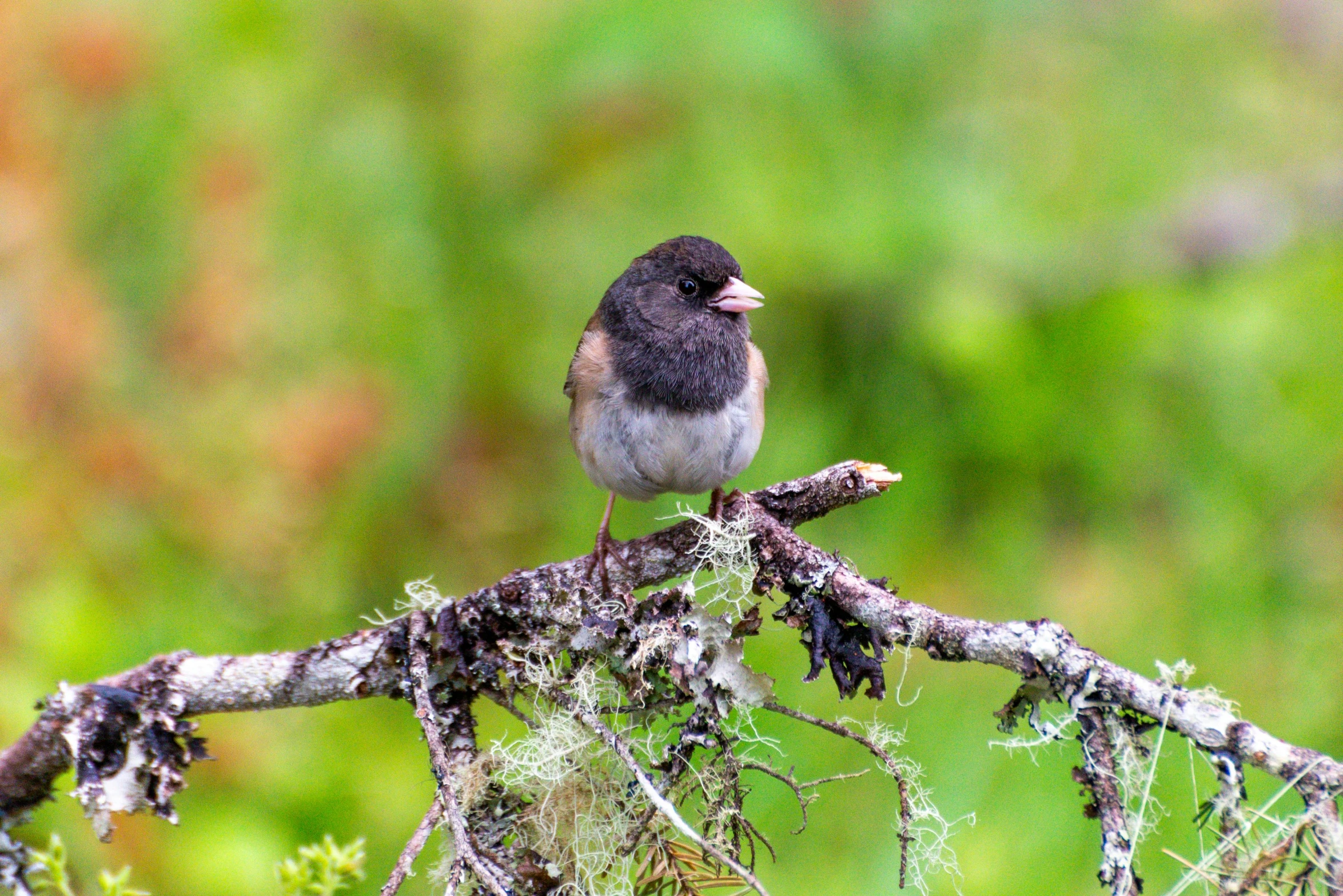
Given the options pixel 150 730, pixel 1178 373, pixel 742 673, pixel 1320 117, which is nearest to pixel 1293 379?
pixel 1178 373

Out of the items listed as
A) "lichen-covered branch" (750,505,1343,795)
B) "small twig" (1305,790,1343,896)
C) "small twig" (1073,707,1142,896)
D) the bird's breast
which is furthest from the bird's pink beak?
"small twig" (1305,790,1343,896)

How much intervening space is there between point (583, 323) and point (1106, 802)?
2.47 metres

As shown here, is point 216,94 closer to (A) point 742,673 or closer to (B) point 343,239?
(B) point 343,239

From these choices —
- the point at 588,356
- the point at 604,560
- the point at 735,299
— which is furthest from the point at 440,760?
the point at 735,299

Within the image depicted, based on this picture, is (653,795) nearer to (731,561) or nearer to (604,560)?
(731,561)

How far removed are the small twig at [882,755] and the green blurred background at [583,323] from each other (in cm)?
125

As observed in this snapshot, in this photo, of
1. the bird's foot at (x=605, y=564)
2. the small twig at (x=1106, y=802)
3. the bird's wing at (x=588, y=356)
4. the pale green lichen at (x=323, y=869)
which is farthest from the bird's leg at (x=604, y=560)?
the small twig at (x=1106, y=802)

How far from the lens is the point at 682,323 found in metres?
2.05

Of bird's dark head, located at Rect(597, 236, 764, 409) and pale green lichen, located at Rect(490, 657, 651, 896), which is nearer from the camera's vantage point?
pale green lichen, located at Rect(490, 657, 651, 896)

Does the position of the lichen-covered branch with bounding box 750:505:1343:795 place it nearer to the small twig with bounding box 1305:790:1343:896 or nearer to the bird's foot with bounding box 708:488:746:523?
the small twig with bounding box 1305:790:1343:896

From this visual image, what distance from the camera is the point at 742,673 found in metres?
1.29

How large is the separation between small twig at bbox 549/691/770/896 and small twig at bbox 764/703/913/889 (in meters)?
0.17

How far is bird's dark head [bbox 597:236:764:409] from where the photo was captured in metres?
1.95

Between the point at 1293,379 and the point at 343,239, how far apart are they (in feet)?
9.78
